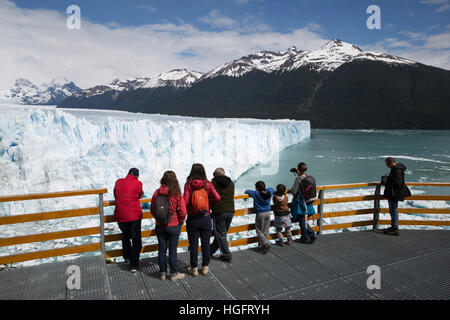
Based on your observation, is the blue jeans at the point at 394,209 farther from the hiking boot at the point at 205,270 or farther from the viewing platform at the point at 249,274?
the hiking boot at the point at 205,270

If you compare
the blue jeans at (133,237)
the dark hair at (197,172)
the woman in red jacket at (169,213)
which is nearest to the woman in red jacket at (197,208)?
the dark hair at (197,172)

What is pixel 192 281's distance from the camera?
347 cm

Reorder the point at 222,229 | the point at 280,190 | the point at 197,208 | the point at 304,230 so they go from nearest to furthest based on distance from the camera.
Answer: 1. the point at 197,208
2. the point at 222,229
3. the point at 280,190
4. the point at 304,230

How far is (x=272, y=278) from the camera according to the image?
3.56 meters

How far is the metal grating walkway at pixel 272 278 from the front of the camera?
3.19 meters

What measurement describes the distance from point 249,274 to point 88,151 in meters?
13.5

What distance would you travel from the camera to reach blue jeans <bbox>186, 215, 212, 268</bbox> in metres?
3.55

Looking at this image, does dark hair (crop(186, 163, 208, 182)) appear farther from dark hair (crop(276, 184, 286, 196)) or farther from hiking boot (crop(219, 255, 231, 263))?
dark hair (crop(276, 184, 286, 196))

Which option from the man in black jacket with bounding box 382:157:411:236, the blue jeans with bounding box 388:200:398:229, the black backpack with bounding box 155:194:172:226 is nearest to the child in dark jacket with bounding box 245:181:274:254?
the black backpack with bounding box 155:194:172:226

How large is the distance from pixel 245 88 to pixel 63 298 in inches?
6580

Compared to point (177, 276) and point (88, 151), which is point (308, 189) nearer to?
point (177, 276)

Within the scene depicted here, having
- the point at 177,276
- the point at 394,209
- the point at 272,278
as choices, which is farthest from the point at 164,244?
the point at 394,209

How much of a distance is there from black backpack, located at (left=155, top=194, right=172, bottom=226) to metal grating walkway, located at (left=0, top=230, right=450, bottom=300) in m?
0.76
